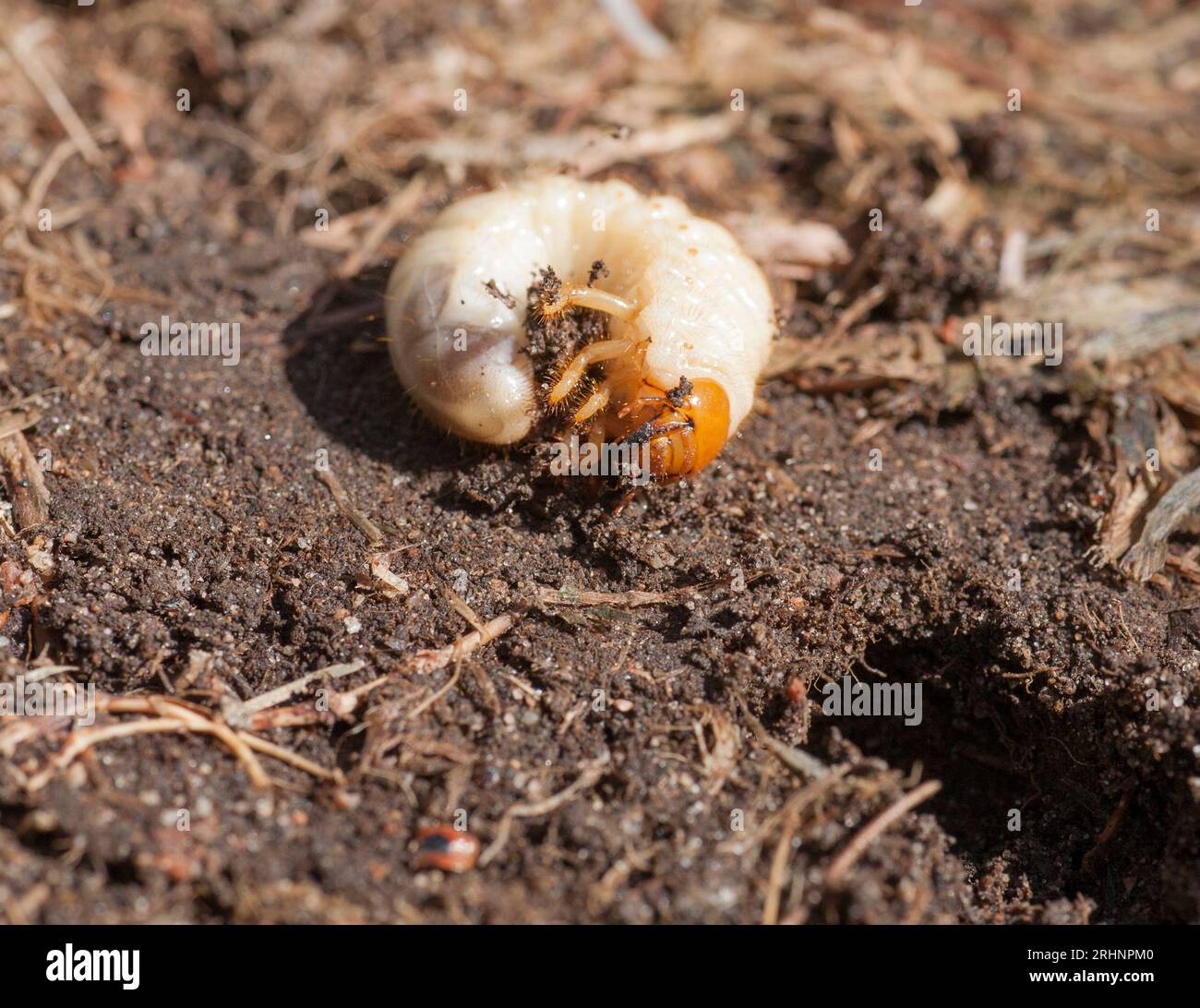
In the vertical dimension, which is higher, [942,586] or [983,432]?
[983,432]

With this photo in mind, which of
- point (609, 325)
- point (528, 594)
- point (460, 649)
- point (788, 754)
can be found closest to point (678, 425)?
point (609, 325)

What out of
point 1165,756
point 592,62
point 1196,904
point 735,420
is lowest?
point 1196,904

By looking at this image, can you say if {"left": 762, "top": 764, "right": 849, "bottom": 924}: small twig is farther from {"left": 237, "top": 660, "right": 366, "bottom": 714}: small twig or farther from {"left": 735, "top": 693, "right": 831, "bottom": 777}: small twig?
{"left": 237, "top": 660, "right": 366, "bottom": 714}: small twig

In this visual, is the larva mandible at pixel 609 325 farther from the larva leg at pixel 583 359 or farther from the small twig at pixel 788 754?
the small twig at pixel 788 754

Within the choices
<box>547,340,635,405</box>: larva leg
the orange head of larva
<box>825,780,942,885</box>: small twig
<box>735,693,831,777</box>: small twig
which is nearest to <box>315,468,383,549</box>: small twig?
<box>547,340,635,405</box>: larva leg

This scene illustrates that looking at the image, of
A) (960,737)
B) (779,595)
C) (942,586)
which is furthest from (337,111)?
(960,737)

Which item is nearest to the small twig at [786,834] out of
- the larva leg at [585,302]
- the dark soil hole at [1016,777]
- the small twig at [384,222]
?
the dark soil hole at [1016,777]

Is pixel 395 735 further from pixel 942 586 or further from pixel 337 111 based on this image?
pixel 337 111
